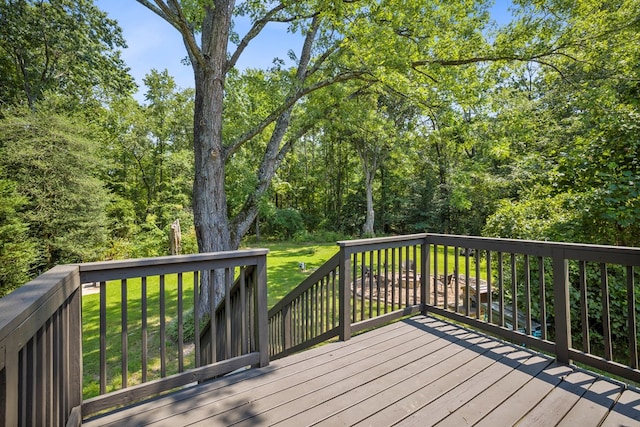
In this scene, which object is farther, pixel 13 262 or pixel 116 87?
pixel 116 87

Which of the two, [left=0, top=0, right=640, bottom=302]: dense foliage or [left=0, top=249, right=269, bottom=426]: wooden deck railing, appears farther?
[left=0, top=0, right=640, bottom=302]: dense foliage

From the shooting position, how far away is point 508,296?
17.1ft

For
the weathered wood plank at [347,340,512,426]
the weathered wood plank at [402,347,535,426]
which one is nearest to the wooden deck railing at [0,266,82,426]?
the weathered wood plank at [347,340,512,426]

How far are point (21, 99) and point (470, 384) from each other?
15.8 metres

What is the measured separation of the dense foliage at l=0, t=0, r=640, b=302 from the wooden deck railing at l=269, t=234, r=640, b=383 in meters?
1.02

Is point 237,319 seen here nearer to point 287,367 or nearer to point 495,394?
point 287,367

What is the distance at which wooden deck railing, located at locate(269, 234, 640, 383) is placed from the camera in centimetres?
225

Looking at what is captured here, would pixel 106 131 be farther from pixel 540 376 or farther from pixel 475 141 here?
pixel 540 376

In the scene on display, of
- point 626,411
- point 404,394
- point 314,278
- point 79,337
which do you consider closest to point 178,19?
point 314,278

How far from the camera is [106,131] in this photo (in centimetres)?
1527

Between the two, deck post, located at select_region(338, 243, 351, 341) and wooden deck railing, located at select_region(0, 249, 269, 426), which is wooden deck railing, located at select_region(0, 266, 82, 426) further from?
deck post, located at select_region(338, 243, 351, 341)

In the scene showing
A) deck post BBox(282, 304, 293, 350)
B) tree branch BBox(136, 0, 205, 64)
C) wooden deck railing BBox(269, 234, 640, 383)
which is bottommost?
deck post BBox(282, 304, 293, 350)

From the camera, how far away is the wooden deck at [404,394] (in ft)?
5.96

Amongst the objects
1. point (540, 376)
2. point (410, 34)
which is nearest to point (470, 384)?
point (540, 376)
